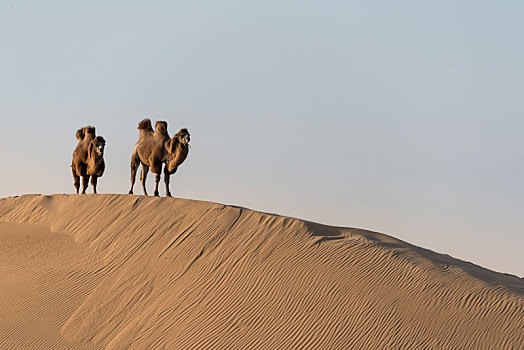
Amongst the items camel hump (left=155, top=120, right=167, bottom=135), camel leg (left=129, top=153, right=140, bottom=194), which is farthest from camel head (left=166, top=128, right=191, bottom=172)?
camel leg (left=129, top=153, right=140, bottom=194)

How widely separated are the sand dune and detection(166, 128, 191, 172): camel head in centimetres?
128

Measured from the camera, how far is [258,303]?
1712cm

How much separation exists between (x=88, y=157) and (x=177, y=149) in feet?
14.0

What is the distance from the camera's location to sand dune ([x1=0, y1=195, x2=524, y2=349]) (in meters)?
16.3

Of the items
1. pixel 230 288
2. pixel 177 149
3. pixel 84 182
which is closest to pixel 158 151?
pixel 177 149

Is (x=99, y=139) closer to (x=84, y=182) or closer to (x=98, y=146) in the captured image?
(x=98, y=146)

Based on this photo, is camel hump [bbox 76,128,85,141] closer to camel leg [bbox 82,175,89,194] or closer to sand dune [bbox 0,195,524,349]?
camel leg [bbox 82,175,89,194]

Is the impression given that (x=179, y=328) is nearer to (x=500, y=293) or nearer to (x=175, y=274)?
(x=175, y=274)

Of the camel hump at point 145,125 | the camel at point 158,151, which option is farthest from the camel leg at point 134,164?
the camel hump at point 145,125

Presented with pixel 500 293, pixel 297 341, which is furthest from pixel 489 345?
pixel 297 341

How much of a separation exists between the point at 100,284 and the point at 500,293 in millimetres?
10122

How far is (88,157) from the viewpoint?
80.4 ft

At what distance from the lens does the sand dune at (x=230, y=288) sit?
1628cm

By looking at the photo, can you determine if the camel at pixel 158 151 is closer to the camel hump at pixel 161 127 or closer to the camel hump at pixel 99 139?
the camel hump at pixel 161 127
